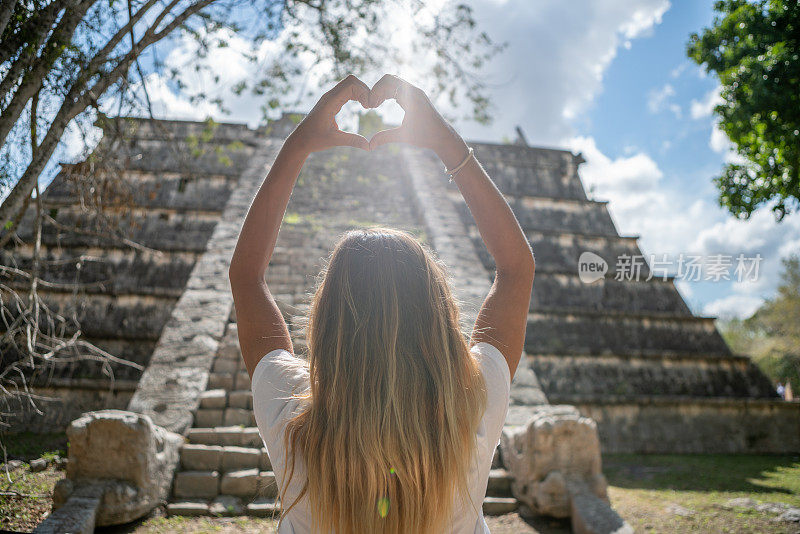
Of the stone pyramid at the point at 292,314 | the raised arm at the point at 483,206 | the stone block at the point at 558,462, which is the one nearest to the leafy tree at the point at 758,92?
the stone pyramid at the point at 292,314

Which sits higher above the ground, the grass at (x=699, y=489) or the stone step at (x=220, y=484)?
the grass at (x=699, y=489)

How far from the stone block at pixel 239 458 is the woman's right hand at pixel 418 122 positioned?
3280 mm

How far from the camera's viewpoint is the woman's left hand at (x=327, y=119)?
1.43m

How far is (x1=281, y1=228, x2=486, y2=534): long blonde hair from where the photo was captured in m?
1.04

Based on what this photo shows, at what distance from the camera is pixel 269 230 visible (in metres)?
1.40

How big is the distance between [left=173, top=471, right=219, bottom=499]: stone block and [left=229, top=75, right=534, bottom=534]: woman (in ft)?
9.34

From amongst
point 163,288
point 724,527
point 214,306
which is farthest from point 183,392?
point 724,527

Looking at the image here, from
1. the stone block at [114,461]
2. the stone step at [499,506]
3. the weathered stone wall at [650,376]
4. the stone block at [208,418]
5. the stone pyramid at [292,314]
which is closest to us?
the stone block at [114,461]

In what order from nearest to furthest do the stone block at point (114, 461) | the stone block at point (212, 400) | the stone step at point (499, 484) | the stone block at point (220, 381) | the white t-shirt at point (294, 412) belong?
the white t-shirt at point (294, 412) → the stone block at point (114, 461) → the stone step at point (499, 484) → the stone block at point (212, 400) → the stone block at point (220, 381)

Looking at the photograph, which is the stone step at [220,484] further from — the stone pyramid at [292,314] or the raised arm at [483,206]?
the raised arm at [483,206]

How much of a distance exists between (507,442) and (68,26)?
4281 millimetres

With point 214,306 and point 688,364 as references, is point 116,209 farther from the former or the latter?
point 688,364

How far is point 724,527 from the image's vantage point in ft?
10.8

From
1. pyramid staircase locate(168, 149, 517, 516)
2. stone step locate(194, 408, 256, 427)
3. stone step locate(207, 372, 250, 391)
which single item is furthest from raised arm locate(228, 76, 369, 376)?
stone step locate(207, 372, 250, 391)
